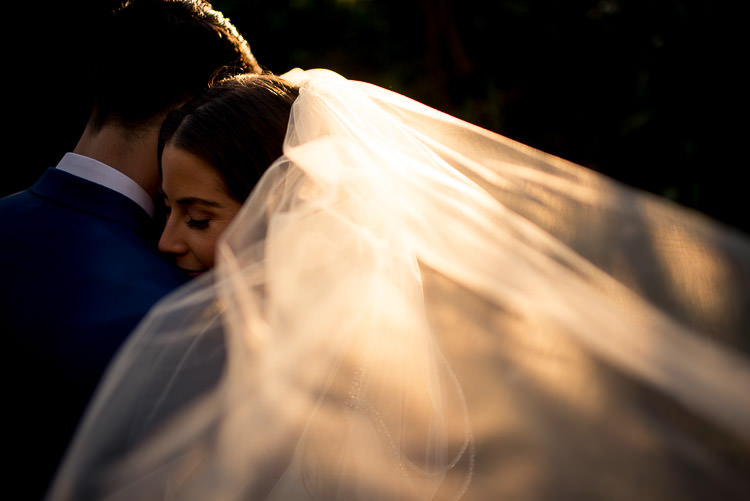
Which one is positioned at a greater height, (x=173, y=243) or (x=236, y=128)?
(x=236, y=128)

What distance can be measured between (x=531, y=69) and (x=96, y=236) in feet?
21.7

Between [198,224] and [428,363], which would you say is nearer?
[428,363]

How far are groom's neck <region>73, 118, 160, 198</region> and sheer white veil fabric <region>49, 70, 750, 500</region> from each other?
0.72 metres

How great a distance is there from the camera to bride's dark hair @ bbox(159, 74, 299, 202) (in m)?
1.74

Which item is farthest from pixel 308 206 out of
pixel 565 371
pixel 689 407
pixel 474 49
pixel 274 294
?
pixel 474 49

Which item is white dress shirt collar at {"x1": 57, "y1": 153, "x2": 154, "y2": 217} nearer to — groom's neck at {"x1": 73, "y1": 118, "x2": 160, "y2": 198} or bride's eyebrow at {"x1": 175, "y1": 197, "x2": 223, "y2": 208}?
groom's neck at {"x1": 73, "y1": 118, "x2": 160, "y2": 198}

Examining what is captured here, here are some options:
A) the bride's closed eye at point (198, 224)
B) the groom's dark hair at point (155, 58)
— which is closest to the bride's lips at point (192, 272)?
the bride's closed eye at point (198, 224)

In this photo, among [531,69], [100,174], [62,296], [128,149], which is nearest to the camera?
[62,296]

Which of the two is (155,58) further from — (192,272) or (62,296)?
(62,296)

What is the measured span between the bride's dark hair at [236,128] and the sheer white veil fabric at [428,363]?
1.11 feet

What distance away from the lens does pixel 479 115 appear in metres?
7.07

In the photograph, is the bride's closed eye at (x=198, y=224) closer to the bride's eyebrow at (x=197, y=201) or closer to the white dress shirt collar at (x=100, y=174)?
the bride's eyebrow at (x=197, y=201)

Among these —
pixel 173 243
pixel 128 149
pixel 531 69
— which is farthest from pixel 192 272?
pixel 531 69

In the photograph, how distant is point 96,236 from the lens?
5.57 feet
